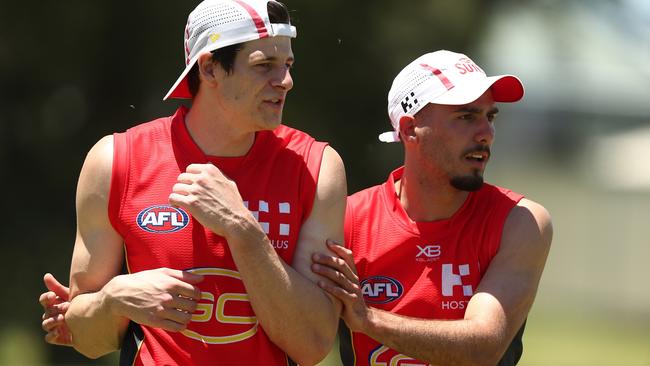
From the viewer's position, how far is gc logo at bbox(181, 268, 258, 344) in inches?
157

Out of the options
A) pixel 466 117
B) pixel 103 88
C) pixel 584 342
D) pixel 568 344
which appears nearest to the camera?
pixel 466 117

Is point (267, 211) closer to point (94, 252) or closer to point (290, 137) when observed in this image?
point (290, 137)

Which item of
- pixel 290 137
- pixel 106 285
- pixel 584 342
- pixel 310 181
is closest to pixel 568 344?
pixel 584 342

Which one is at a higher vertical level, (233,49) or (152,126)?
(233,49)

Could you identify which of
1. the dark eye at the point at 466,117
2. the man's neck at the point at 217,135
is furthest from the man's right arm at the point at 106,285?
the dark eye at the point at 466,117

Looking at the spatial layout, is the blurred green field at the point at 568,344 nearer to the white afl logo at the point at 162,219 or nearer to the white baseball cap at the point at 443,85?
the white baseball cap at the point at 443,85

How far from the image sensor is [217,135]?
165 inches

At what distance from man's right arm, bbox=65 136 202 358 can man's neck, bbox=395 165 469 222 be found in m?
1.33

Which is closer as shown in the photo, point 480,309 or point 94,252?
point 94,252

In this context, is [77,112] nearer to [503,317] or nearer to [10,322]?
[10,322]

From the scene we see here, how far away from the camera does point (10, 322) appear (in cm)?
1444

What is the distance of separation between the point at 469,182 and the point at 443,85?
47cm

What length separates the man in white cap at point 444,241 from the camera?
4453mm

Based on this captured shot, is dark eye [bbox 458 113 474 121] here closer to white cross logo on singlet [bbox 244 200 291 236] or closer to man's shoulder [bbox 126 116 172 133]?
white cross logo on singlet [bbox 244 200 291 236]
